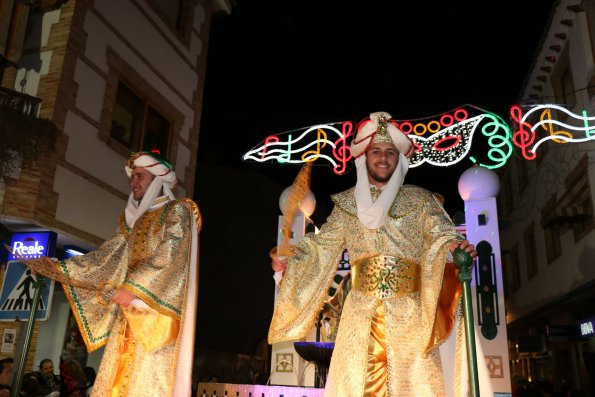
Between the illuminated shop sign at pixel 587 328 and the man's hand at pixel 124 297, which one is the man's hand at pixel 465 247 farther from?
the illuminated shop sign at pixel 587 328

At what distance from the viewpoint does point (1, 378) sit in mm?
6051

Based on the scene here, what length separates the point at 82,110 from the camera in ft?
27.7

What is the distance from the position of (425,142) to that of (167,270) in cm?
465

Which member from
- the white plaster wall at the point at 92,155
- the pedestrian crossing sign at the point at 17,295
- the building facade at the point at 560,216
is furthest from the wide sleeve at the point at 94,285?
the building facade at the point at 560,216

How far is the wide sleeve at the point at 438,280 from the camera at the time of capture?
298cm

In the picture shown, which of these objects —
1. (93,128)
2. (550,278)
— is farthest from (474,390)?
(550,278)

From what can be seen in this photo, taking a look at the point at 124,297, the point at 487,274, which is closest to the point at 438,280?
the point at 124,297

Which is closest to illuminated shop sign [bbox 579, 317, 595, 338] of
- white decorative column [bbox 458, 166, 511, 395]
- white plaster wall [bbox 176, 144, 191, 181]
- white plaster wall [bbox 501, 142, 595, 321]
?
white plaster wall [bbox 501, 142, 595, 321]

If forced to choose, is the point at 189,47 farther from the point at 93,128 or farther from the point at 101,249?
the point at 101,249

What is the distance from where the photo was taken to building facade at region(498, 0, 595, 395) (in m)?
11.3

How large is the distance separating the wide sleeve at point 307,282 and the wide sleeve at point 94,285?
4.05 feet

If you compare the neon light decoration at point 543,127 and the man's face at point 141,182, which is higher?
the neon light decoration at point 543,127

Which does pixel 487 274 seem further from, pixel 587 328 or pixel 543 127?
pixel 587 328

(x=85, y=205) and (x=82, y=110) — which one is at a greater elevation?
(x=82, y=110)
